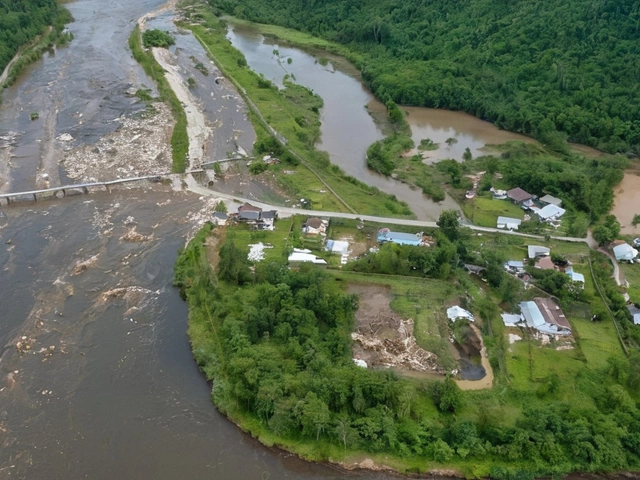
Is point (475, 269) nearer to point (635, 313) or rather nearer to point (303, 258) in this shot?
point (635, 313)

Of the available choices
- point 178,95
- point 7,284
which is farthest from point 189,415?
point 178,95

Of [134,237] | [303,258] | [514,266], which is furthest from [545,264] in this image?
[134,237]

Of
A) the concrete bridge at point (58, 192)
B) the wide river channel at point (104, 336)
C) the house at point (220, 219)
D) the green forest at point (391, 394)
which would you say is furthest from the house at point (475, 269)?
the concrete bridge at point (58, 192)

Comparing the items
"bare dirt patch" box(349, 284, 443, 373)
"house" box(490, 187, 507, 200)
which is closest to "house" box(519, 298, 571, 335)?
"bare dirt patch" box(349, 284, 443, 373)

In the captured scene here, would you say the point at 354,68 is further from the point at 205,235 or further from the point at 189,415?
the point at 189,415

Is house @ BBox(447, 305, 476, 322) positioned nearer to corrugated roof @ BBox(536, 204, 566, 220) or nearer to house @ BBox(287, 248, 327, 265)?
house @ BBox(287, 248, 327, 265)

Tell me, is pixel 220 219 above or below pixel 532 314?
below
